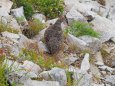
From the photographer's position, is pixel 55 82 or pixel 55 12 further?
pixel 55 12

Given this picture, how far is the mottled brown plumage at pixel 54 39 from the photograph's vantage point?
11.9m

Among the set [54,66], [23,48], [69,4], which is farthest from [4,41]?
[69,4]

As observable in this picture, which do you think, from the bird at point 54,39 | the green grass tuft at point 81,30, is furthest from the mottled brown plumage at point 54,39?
the green grass tuft at point 81,30

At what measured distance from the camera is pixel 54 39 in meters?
11.9

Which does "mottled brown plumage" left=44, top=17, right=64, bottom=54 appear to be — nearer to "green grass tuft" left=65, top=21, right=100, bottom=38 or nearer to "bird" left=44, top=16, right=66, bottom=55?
"bird" left=44, top=16, right=66, bottom=55

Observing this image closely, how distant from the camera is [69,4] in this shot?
1584 cm

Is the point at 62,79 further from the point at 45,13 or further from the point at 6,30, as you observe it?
the point at 45,13

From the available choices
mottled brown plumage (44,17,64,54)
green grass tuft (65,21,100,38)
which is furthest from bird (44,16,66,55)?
green grass tuft (65,21,100,38)

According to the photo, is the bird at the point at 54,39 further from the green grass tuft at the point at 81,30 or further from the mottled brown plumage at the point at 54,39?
the green grass tuft at the point at 81,30

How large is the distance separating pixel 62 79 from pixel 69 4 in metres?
6.32

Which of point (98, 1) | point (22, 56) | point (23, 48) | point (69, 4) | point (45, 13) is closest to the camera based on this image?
point (22, 56)

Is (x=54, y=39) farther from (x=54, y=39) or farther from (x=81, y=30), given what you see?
(x=81, y=30)

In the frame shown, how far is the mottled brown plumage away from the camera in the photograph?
1187cm

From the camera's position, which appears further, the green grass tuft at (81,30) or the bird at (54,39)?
the green grass tuft at (81,30)
